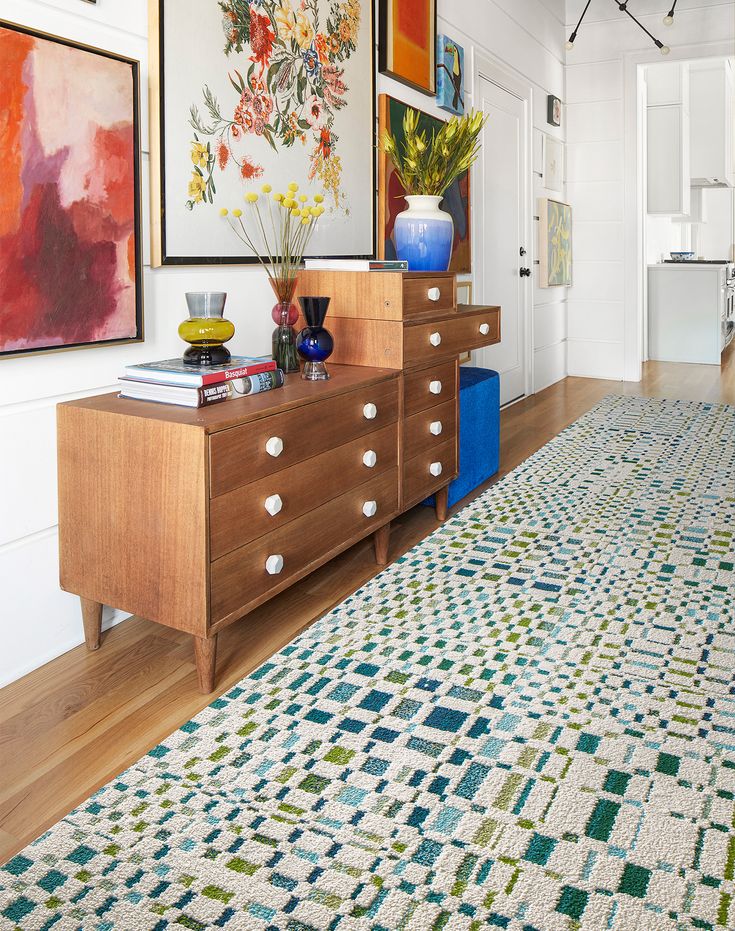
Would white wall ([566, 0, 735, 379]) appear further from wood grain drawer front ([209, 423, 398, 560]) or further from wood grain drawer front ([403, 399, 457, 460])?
wood grain drawer front ([209, 423, 398, 560])

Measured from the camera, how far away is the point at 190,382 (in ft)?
6.24

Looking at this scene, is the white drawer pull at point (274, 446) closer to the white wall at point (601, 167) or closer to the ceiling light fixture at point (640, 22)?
the ceiling light fixture at point (640, 22)

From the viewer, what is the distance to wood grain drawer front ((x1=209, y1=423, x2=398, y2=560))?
1808 millimetres

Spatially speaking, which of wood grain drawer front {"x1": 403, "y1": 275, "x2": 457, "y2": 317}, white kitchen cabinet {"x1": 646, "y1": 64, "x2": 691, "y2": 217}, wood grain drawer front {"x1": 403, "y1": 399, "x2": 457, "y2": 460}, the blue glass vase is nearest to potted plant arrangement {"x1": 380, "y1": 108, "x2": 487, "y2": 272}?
wood grain drawer front {"x1": 403, "y1": 275, "x2": 457, "y2": 317}

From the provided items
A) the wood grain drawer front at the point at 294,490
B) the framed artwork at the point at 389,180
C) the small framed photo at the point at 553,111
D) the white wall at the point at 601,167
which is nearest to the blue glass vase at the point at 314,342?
the wood grain drawer front at the point at 294,490

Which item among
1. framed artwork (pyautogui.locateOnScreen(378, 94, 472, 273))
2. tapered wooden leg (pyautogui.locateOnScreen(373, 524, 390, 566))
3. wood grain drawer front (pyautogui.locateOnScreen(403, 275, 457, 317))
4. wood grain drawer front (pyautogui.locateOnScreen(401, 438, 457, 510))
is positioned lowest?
tapered wooden leg (pyautogui.locateOnScreen(373, 524, 390, 566))

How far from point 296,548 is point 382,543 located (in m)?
0.57

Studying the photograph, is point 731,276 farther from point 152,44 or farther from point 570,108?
point 152,44

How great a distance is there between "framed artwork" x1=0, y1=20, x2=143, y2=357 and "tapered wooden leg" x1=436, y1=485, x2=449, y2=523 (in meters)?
1.30

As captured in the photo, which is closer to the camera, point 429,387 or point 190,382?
point 190,382

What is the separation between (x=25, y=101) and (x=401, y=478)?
57.1 inches

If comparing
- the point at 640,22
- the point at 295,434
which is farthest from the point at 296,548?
the point at 640,22

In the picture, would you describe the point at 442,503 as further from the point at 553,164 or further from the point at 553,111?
the point at 553,111

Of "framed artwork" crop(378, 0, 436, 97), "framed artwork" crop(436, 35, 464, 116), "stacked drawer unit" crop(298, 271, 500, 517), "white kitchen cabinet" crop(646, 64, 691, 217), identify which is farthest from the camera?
"white kitchen cabinet" crop(646, 64, 691, 217)
